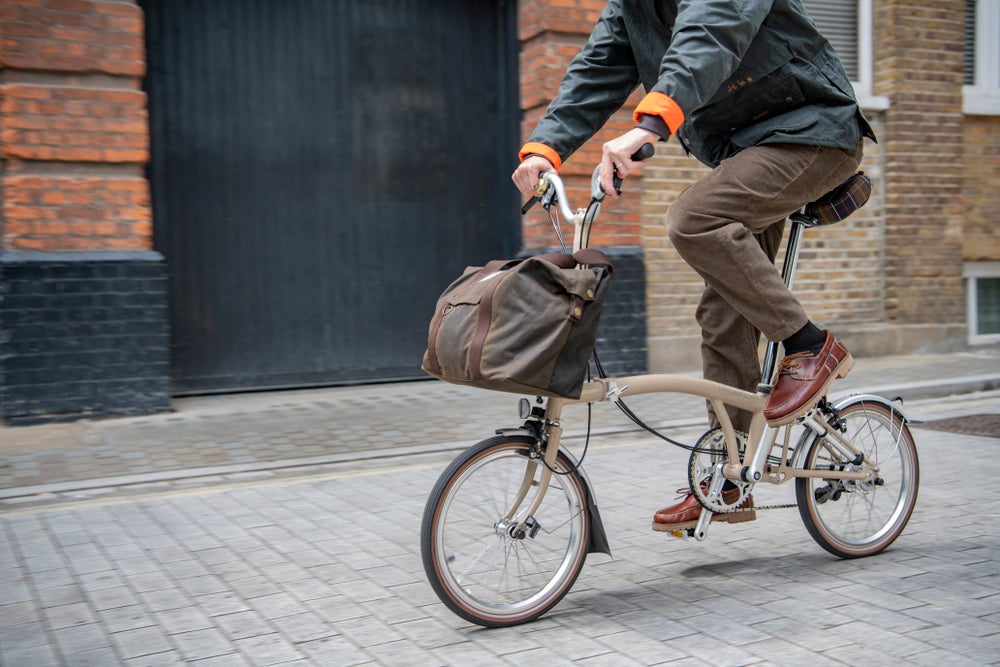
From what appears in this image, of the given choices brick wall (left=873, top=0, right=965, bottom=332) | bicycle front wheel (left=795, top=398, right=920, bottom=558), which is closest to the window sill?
brick wall (left=873, top=0, right=965, bottom=332)

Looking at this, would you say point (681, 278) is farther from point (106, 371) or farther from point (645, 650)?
point (645, 650)

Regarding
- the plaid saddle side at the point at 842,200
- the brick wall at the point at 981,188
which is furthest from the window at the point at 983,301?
the plaid saddle side at the point at 842,200

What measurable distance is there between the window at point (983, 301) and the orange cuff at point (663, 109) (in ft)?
26.8

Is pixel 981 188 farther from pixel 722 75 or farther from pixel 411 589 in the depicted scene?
pixel 411 589

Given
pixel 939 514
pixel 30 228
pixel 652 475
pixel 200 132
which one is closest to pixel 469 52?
pixel 200 132

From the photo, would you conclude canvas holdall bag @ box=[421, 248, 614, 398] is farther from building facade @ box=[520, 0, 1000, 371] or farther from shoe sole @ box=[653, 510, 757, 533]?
building facade @ box=[520, 0, 1000, 371]

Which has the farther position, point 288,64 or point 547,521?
point 288,64

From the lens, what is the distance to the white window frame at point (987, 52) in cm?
1014

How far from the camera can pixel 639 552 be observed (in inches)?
155

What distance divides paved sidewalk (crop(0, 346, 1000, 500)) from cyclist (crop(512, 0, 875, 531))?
2.76m

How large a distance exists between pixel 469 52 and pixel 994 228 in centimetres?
545

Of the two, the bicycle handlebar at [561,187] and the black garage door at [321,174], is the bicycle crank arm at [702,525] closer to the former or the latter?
the bicycle handlebar at [561,187]

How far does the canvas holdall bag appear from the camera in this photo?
2805 millimetres

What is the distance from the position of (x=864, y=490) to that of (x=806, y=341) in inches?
28.3
